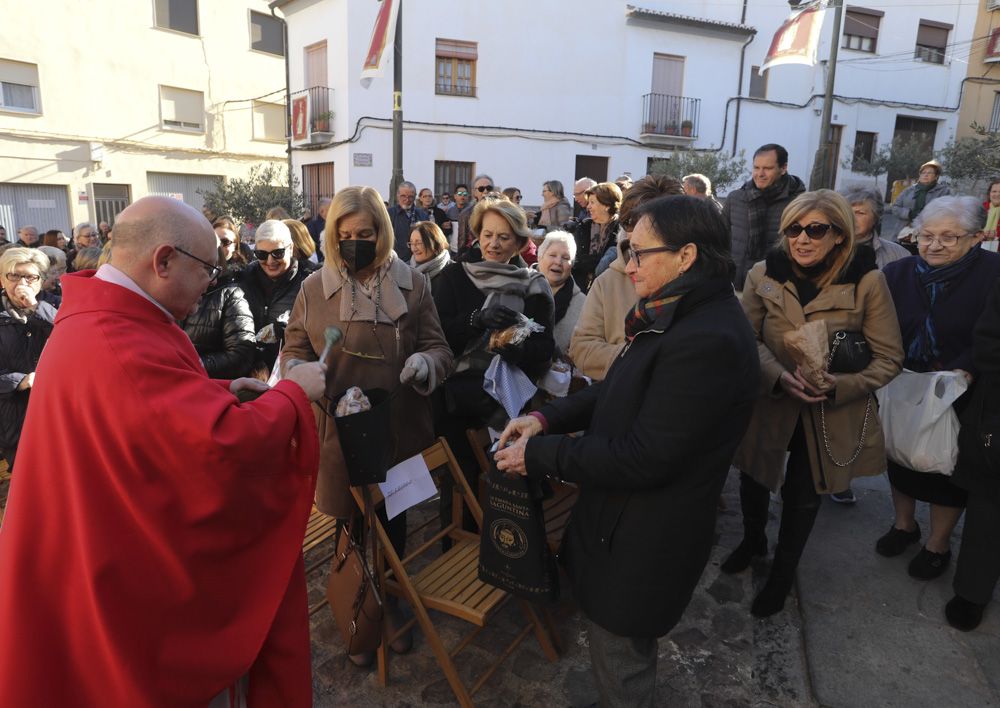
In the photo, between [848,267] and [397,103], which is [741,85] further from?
[848,267]

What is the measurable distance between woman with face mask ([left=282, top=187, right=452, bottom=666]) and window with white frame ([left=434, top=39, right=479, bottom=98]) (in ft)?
53.6

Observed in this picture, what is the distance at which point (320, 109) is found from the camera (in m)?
17.9

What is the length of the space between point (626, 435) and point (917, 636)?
2.15 meters

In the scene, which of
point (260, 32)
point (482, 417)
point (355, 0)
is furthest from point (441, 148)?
point (482, 417)

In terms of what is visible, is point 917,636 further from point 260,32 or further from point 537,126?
point 260,32

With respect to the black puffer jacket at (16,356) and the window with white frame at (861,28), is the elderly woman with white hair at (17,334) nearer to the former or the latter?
the black puffer jacket at (16,356)

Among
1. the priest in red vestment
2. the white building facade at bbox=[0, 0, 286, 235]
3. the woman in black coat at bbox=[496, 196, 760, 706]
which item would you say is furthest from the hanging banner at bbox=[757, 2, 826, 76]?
the white building facade at bbox=[0, 0, 286, 235]

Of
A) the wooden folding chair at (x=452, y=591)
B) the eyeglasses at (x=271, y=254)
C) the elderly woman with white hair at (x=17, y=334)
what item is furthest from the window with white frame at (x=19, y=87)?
the wooden folding chair at (x=452, y=591)

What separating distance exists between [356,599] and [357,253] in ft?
4.62

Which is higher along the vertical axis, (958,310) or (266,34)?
(266,34)

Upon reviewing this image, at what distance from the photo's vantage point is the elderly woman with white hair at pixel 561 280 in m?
3.65

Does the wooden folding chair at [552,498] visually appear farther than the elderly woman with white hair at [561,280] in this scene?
No

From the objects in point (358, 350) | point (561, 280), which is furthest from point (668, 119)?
point (358, 350)

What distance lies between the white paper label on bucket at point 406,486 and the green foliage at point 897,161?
2131 centimetres
